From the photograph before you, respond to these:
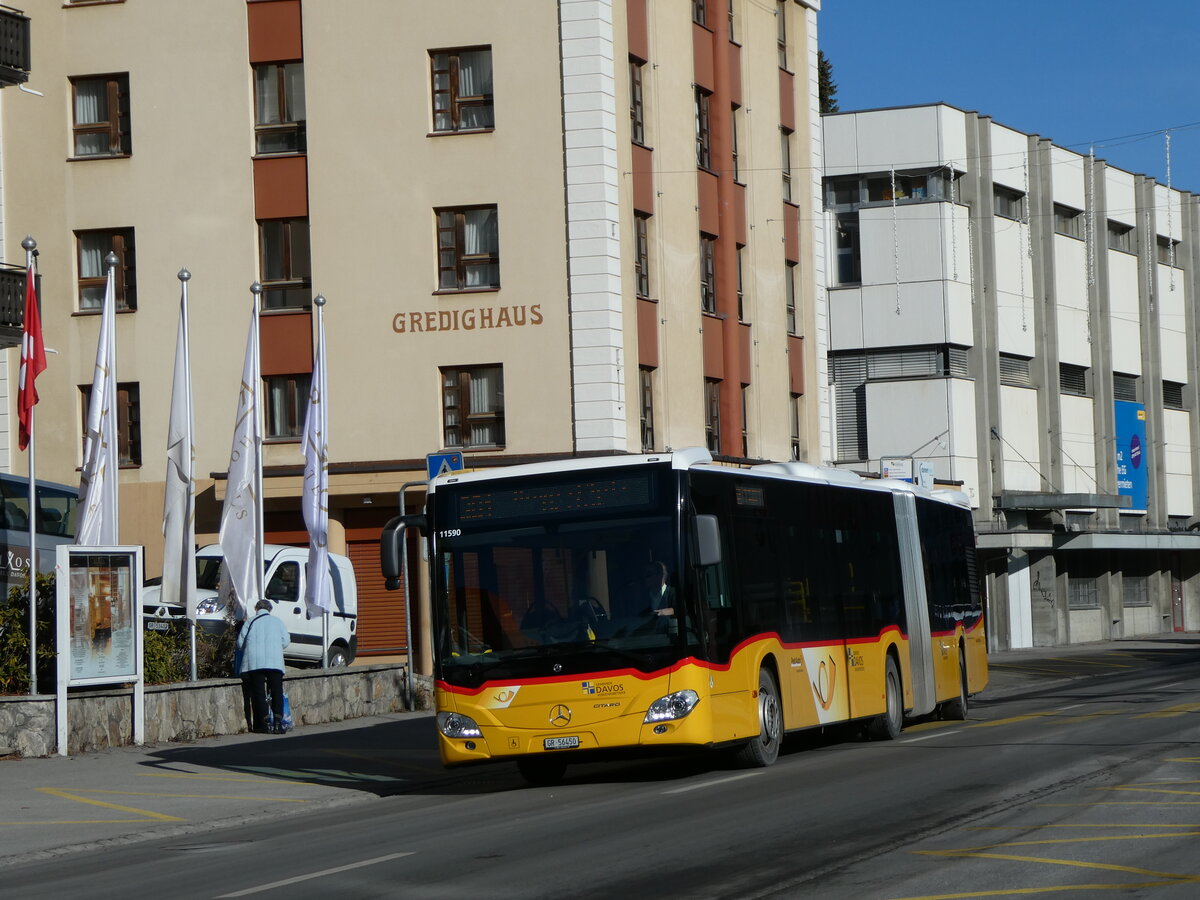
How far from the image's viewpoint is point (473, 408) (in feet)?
113

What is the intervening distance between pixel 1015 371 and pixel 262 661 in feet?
118

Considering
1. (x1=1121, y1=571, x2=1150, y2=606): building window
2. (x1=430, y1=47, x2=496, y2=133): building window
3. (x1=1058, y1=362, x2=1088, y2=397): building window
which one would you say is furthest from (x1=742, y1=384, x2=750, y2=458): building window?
(x1=1121, y1=571, x2=1150, y2=606): building window

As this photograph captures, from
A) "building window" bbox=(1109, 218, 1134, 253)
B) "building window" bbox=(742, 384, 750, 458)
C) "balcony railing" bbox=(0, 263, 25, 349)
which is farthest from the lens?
"building window" bbox=(1109, 218, 1134, 253)

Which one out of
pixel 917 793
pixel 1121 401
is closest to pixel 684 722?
pixel 917 793

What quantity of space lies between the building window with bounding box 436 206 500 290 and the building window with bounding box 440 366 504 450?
169cm

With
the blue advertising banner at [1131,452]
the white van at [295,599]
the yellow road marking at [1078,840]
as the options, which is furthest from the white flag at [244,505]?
the blue advertising banner at [1131,452]

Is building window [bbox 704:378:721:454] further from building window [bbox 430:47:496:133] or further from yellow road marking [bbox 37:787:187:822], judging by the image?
yellow road marking [bbox 37:787:187:822]

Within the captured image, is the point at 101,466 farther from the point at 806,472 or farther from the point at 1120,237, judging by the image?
the point at 1120,237

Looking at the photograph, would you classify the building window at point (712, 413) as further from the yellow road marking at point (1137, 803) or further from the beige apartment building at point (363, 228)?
the yellow road marking at point (1137, 803)

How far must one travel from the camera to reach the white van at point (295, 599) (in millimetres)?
30359

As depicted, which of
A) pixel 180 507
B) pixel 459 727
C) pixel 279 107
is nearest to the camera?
pixel 459 727

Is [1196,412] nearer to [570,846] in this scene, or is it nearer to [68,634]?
[68,634]

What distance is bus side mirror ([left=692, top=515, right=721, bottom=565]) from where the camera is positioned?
15.7 meters

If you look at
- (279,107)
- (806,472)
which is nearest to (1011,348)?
(279,107)
